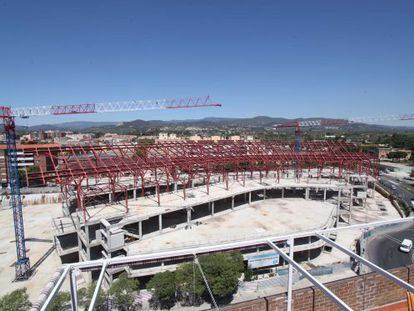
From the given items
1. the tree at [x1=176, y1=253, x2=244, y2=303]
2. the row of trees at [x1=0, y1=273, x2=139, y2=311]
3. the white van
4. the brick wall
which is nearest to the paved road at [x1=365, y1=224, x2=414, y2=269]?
the white van

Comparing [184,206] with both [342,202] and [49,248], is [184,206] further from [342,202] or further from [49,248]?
[342,202]

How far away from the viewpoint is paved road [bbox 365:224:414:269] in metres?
24.2

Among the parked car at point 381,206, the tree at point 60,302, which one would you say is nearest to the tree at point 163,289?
the tree at point 60,302

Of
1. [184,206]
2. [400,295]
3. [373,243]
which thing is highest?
[400,295]

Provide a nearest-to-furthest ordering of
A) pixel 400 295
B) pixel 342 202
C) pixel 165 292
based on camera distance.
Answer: pixel 400 295 < pixel 165 292 < pixel 342 202

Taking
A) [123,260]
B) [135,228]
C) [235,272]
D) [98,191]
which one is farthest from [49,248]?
[123,260]

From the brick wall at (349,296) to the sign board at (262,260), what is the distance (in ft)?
43.5

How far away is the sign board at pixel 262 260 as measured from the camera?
2162 centimetres

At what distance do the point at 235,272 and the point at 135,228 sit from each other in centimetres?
1178

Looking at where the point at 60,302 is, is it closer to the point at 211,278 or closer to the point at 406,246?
the point at 211,278

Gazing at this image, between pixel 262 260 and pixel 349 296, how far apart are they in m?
14.0

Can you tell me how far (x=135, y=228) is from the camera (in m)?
25.8

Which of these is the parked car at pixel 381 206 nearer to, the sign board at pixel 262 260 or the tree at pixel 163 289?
the sign board at pixel 262 260

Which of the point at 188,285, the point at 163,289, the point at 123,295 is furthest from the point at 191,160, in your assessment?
the point at 123,295
